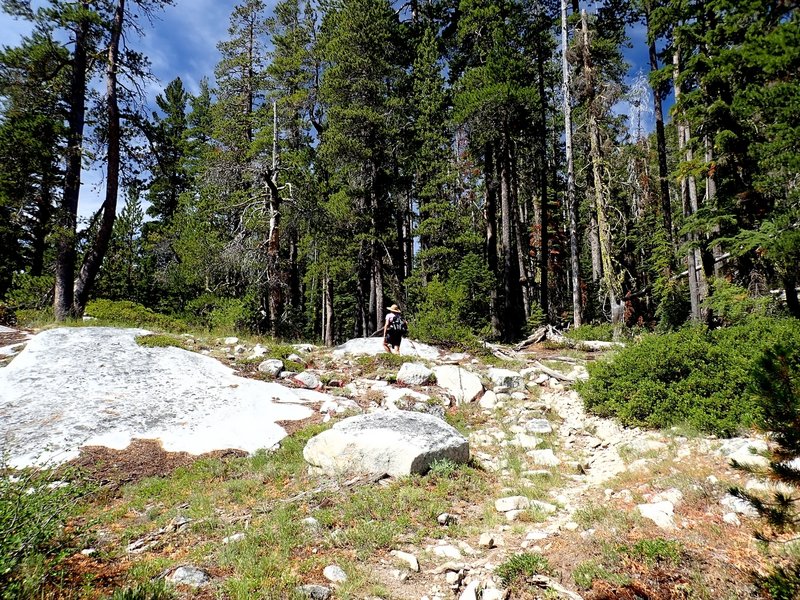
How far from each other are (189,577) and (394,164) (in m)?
19.2

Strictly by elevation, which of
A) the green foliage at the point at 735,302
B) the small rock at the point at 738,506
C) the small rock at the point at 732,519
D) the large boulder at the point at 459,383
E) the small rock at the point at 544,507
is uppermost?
the green foliage at the point at 735,302

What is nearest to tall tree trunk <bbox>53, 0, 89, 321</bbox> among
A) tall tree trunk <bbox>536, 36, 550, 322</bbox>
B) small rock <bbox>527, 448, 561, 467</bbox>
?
small rock <bbox>527, 448, 561, 467</bbox>

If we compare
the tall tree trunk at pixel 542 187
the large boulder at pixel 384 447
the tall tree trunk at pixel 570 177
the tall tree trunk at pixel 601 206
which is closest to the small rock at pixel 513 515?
the large boulder at pixel 384 447

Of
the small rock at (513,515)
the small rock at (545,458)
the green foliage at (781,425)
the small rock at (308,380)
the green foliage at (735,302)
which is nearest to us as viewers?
the green foliage at (781,425)

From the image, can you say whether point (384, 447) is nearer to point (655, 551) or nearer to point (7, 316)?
point (655, 551)

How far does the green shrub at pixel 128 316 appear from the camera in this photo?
1466 centimetres

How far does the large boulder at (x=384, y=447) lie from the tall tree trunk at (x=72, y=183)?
1169cm

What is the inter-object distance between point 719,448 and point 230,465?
727 centimetres

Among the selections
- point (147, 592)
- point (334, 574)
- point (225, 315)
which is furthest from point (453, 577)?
point (225, 315)

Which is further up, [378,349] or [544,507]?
[378,349]

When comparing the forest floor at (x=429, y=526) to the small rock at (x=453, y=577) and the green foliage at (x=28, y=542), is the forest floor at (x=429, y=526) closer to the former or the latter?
the small rock at (x=453, y=577)

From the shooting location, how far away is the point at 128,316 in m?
15.0

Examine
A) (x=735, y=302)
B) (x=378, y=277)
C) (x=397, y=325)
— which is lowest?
(x=397, y=325)

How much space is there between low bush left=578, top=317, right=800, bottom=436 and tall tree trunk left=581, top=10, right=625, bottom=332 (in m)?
8.04
